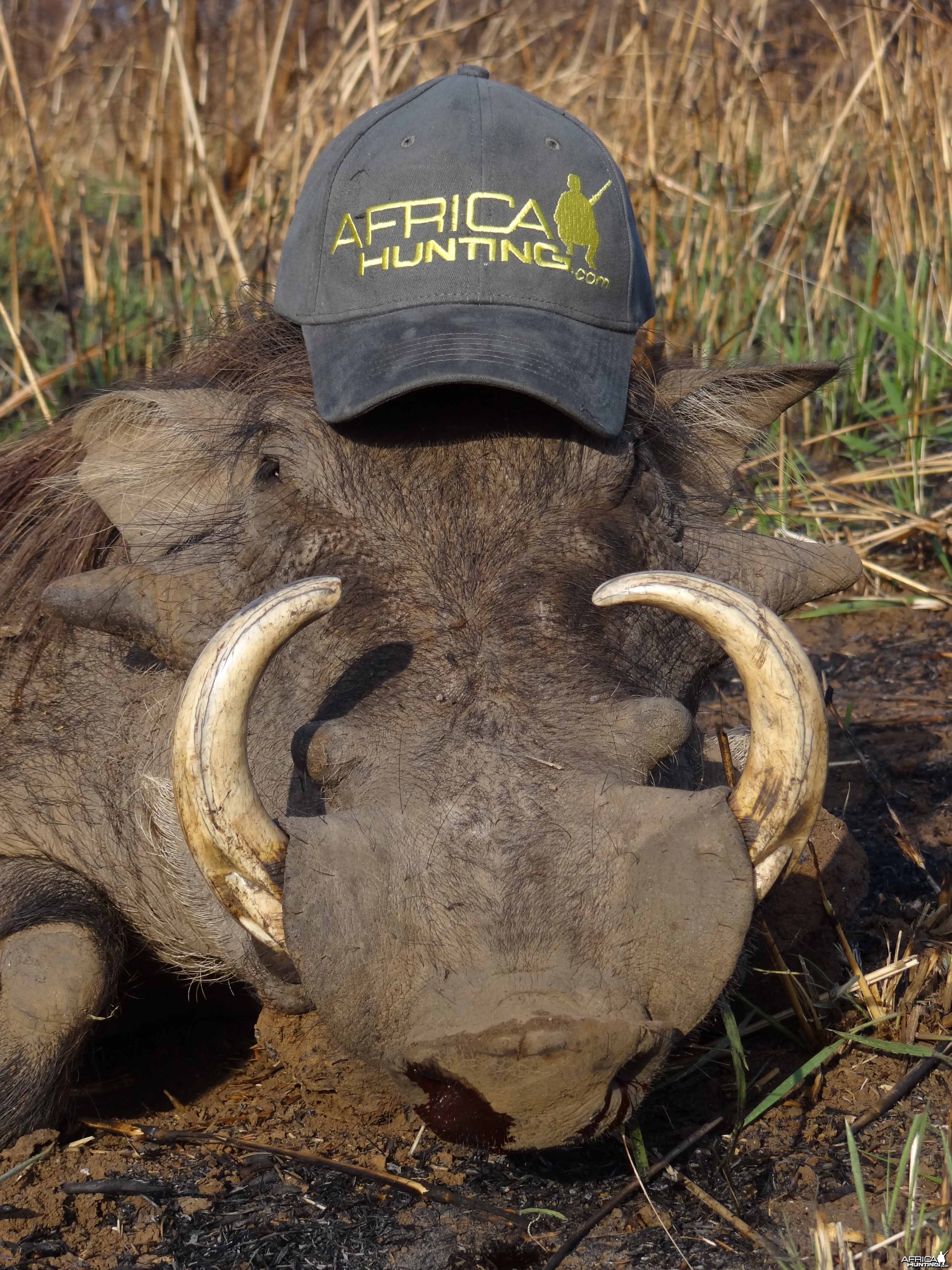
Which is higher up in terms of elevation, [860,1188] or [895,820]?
[860,1188]

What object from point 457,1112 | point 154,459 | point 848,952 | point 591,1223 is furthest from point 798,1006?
point 154,459

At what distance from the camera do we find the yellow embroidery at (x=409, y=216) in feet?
7.98

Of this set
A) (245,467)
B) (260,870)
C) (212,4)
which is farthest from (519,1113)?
(212,4)

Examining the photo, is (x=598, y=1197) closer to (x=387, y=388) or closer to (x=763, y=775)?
(x=763, y=775)

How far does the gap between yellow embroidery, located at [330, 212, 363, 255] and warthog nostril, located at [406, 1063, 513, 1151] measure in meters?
1.38

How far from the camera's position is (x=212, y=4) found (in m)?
6.70

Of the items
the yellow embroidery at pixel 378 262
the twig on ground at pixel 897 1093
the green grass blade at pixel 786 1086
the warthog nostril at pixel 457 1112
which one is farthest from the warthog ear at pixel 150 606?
the twig on ground at pixel 897 1093

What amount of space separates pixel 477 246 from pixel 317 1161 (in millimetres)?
1455

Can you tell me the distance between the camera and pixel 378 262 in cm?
246

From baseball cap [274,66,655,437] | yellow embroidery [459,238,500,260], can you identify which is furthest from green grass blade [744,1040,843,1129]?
yellow embroidery [459,238,500,260]

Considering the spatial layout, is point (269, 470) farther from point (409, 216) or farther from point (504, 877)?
point (504, 877)

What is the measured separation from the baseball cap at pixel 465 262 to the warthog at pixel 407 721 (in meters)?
0.10

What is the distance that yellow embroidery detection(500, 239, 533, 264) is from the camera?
96.1 inches

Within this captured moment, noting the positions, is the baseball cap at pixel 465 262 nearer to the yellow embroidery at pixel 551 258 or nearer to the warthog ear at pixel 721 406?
the yellow embroidery at pixel 551 258
